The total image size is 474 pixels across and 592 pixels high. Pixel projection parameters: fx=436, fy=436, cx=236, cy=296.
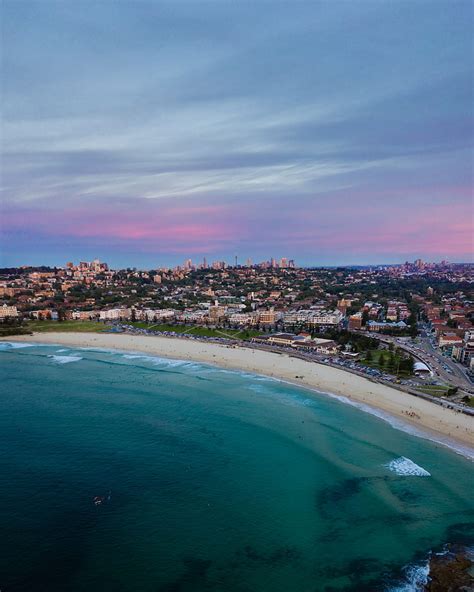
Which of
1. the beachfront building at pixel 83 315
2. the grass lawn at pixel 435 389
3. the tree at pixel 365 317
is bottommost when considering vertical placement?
the grass lawn at pixel 435 389

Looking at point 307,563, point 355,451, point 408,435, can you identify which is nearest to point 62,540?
point 307,563

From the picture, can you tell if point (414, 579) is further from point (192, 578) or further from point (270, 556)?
point (192, 578)

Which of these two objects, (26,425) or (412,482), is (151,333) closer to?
(26,425)

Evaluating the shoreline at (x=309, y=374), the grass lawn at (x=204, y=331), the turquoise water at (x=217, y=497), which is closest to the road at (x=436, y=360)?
the shoreline at (x=309, y=374)

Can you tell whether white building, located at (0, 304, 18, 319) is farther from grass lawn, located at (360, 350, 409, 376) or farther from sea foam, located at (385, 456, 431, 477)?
sea foam, located at (385, 456, 431, 477)

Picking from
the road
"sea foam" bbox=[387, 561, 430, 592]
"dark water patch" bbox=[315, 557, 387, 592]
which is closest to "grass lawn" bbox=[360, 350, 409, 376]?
the road

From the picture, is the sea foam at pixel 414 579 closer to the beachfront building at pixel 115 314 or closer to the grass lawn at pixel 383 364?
the grass lawn at pixel 383 364

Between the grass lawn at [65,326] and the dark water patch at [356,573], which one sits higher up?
the grass lawn at [65,326]
